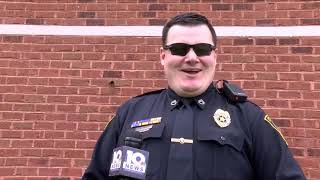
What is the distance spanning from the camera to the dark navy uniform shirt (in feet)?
6.15

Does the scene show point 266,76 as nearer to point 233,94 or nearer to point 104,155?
point 233,94

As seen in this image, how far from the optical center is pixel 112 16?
4145 millimetres

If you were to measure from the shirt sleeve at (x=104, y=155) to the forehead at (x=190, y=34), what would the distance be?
0.51m

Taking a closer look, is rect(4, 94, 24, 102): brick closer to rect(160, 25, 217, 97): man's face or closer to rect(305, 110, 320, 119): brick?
rect(160, 25, 217, 97): man's face

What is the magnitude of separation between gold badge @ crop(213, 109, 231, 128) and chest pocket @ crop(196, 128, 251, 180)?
0.05m

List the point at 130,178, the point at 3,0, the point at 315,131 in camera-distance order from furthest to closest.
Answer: the point at 3,0 → the point at 315,131 → the point at 130,178

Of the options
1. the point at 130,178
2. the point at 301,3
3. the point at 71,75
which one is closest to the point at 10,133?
the point at 71,75

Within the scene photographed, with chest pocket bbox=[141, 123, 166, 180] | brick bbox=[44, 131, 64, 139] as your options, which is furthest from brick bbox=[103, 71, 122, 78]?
chest pocket bbox=[141, 123, 166, 180]

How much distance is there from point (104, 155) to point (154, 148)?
12.7 inches

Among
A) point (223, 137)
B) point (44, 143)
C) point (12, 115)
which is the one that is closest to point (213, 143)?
point (223, 137)

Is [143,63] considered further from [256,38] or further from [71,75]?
[256,38]

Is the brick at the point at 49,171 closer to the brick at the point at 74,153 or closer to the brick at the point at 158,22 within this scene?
the brick at the point at 74,153

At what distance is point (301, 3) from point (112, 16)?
177 centimetres

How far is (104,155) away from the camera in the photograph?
7.08 ft
